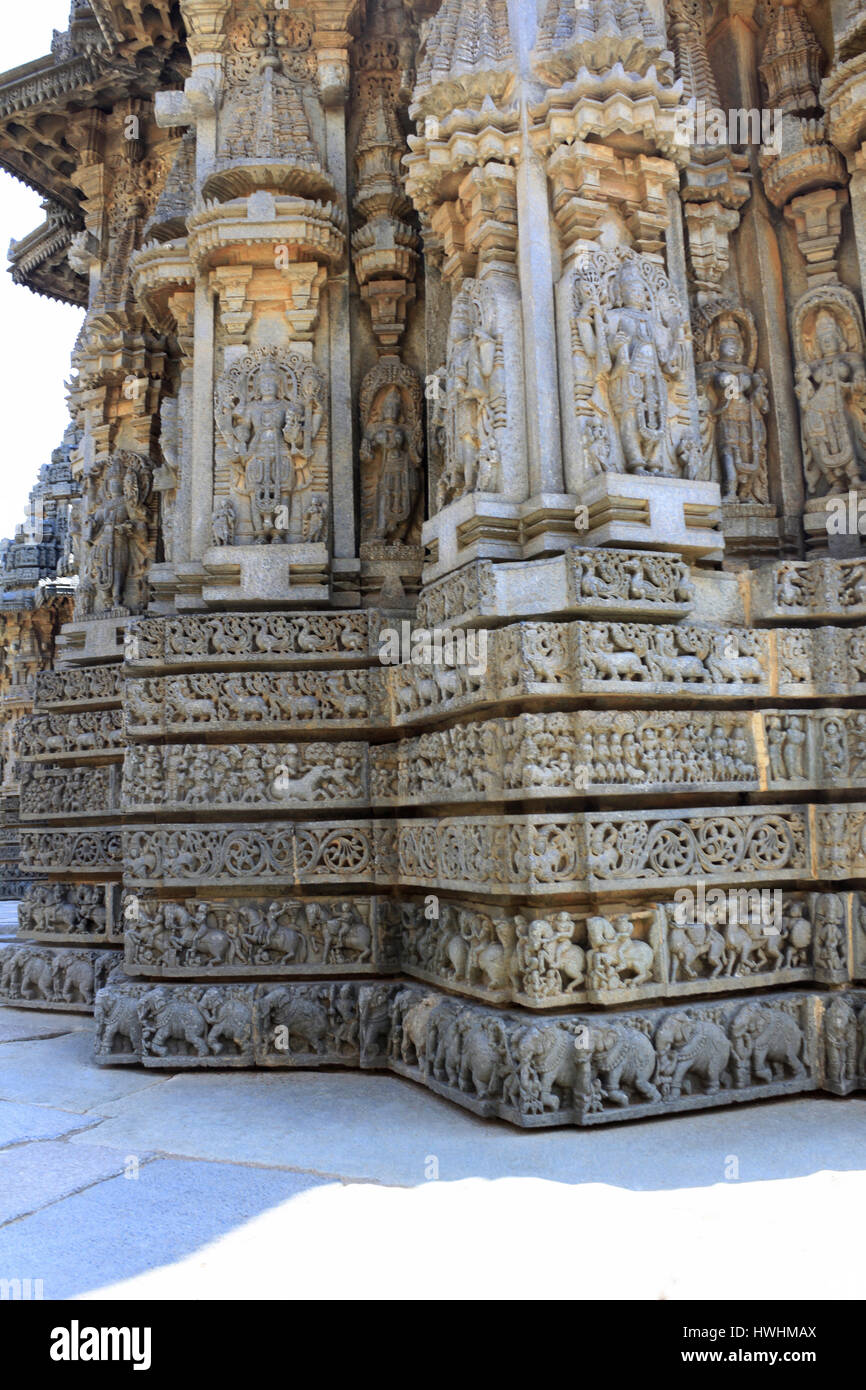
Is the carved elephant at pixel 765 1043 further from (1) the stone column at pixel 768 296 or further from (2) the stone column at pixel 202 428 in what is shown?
(2) the stone column at pixel 202 428

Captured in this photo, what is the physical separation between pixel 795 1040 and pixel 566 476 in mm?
3241

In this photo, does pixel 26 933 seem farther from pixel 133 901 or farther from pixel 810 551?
pixel 810 551

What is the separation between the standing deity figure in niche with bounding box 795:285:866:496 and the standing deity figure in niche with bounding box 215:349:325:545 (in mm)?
3343

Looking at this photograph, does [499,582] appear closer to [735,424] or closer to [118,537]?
[735,424]

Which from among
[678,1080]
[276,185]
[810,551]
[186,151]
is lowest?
[678,1080]

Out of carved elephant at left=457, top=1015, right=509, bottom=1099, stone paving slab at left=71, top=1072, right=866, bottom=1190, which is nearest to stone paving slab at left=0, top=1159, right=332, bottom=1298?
stone paving slab at left=71, top=1072, right=866, bottom=1190

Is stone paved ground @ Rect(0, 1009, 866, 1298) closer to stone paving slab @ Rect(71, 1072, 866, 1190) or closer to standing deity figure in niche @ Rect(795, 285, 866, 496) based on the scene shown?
stone paving slab @ Rect(71, 1072, 866, 1190)

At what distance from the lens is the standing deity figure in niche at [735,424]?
7.04 meters

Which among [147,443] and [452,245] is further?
[147,443]

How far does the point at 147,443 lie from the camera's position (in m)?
10.4

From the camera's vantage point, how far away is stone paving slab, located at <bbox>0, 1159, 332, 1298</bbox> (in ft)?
11.1

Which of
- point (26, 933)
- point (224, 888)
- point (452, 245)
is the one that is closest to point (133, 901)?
point (224, 888)

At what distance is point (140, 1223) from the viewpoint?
3.81 m

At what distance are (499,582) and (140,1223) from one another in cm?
334
